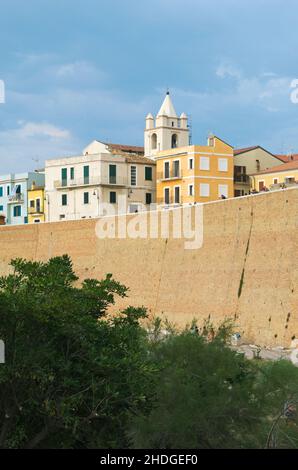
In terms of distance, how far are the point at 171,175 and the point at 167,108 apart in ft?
17.5

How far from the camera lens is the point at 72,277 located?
1402 cm

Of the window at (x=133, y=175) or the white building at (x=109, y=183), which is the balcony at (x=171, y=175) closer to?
the white building at (x=109, y=183)

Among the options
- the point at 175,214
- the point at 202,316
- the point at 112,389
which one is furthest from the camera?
the point at 175,214

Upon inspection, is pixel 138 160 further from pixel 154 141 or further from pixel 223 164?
pixel 223 164

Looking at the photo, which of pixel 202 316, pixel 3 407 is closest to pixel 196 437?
pixel 3 407

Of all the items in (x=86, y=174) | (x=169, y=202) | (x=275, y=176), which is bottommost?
(x=169, y=202)

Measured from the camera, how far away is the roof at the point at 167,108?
4791cm

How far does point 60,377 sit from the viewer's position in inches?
480

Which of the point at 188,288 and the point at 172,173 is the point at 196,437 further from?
the point at 172,173

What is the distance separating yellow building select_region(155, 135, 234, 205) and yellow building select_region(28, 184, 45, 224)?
992cm

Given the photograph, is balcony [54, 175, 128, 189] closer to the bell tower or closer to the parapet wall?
the bell tower

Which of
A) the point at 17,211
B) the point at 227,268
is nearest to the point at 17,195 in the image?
the point at 17,211

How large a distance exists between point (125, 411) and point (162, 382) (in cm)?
391

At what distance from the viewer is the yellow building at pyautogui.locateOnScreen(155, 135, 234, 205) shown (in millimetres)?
42812
